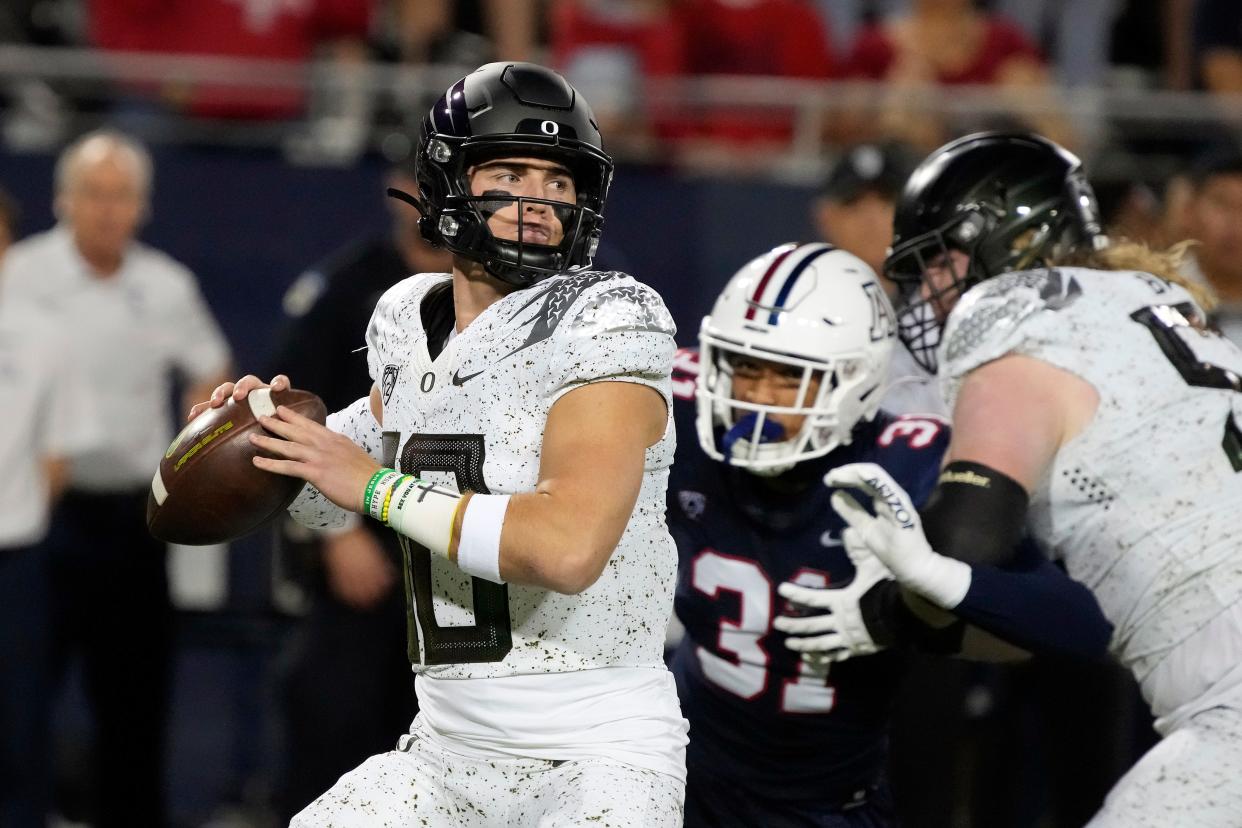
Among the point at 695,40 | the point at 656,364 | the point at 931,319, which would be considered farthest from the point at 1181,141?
the point at 656,364

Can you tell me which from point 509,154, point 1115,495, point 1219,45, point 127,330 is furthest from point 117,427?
point 1219,45

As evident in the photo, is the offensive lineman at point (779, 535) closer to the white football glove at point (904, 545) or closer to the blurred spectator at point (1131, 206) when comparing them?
the white football glove at point (904, 545)

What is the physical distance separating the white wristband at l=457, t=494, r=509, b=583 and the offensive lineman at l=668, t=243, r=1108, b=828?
0.97 metres

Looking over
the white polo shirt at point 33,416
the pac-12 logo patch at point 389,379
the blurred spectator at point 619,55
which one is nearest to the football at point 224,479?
the pac-12 logo patch at point 389,379

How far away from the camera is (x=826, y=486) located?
12.6 ft

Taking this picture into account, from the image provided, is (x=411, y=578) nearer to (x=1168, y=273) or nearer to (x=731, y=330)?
(x=731, y=330)

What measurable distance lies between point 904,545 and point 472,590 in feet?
2.70

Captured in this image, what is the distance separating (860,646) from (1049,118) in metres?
3.85

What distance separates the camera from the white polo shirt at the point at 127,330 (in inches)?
253

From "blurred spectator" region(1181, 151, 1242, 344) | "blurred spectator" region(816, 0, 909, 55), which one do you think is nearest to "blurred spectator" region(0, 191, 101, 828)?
"blurred spectator" region(816, 0, 909, 55)

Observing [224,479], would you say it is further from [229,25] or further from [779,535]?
[229,25]

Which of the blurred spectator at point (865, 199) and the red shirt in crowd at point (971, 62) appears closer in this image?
the blurred spectator at point (865, 199)

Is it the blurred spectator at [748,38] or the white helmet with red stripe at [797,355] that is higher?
the blurred spectator at [748,38]

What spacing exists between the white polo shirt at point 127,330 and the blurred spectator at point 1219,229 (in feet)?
11.2
